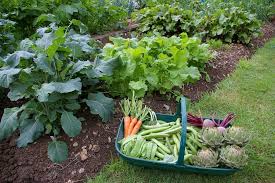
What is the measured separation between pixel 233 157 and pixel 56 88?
161 cm

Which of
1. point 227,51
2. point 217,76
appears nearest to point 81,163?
point 217,76

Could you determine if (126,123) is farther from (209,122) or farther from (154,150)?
(209,122)

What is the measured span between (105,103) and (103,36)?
3067 millimetres

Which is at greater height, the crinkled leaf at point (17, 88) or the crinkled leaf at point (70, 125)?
the crinkled leaf at point (17, 88)

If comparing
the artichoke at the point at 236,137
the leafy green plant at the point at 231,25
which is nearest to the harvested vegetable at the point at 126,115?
the artichoke at the point at 236,137

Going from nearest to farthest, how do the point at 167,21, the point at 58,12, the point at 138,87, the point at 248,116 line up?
the point at 138,87, the point at 248,116, the point at 58,12, the point at 167,21

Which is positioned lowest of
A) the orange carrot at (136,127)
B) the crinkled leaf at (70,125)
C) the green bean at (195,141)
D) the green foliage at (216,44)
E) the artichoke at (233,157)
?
the green foliage at (216,44)

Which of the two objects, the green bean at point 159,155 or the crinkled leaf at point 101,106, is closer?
the green bean at point 159,155

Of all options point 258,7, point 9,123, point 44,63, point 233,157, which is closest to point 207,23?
point 258,7

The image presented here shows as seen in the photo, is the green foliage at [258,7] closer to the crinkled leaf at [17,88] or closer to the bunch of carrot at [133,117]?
the bunch of carrot at [133,117]

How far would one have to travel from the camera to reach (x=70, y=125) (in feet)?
10.5

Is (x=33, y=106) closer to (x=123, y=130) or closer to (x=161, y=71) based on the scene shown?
(x=123, y=130)

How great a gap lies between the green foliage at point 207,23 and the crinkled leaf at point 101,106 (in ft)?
10.4

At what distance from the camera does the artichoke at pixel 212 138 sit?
2969 millimetres
